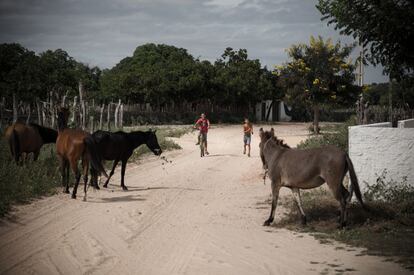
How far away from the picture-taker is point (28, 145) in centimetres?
1480

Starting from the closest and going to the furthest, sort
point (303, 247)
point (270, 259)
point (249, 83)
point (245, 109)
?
point (270, 259)
point (303, 247)
point (249, 83)
point (245, 109)

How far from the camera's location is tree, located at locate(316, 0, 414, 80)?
13578mm

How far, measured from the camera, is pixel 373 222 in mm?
9484

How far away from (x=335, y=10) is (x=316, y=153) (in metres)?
6.87

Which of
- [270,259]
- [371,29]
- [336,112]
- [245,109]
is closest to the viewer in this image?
[270,259]

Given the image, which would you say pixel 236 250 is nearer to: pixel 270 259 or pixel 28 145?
pixel 270 259

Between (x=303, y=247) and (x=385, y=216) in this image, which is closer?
(x=303, y=247)

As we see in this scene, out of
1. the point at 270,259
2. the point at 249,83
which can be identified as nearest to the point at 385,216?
the point at 270,259

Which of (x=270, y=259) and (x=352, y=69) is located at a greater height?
(x=352, y=69)

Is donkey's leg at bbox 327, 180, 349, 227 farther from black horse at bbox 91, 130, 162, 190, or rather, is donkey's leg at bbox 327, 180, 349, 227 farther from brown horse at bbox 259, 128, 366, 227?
black horse at bbox 91, 130, 162, 190

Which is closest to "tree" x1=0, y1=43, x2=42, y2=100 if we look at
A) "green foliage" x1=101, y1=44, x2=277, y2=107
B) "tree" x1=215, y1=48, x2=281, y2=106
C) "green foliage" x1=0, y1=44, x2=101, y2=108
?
"green foliage" x1=0, y1=44, x2=101, y2=108

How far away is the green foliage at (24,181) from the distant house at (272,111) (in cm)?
4436

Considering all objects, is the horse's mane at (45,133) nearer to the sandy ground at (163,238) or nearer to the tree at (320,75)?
the sandy ground at (163,238)

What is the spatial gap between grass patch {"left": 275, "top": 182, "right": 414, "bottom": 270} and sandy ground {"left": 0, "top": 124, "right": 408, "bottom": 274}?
368mm
